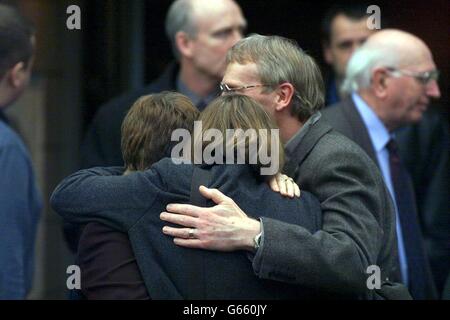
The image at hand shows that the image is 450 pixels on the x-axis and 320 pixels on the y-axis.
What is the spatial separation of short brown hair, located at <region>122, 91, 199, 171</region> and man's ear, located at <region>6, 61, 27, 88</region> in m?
1.15

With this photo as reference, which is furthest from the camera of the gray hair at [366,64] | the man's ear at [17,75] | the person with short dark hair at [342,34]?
the person with short dark hair at [342,34]

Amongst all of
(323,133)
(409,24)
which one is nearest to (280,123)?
(323,133)

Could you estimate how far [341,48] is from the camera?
5.86m

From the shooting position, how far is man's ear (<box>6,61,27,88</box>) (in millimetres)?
4215

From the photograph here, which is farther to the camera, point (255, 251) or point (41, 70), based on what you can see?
point (41, 70)

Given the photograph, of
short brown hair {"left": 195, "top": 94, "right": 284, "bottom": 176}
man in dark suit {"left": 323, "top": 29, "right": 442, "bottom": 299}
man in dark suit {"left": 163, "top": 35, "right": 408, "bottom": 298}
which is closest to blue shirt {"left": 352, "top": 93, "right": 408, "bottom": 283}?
man in dark suit {"left": 323, "top": 29, "right": 442, "bottom": 299}

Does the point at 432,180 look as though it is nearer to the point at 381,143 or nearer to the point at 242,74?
A: the point at 381,143

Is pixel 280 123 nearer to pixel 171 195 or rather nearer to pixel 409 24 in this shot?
pixel 171 195

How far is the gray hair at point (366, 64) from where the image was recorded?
Result: 4992mm

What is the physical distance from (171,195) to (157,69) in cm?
320

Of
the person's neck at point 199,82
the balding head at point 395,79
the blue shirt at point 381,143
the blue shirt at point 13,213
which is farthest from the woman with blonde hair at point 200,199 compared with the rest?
the person's neck at point 199,82

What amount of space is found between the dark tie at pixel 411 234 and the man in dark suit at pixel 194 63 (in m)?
0.98

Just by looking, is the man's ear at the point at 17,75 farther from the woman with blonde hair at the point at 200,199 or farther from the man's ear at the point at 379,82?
the man's ear at the point at 379,82

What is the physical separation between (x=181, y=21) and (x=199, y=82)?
33 cm
